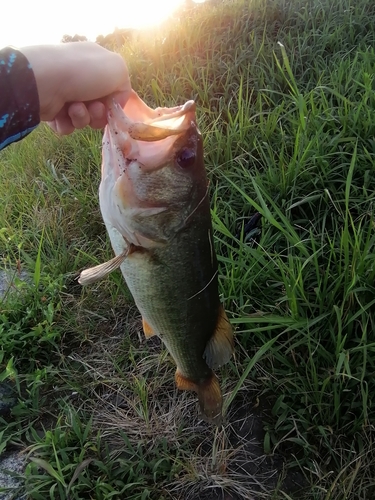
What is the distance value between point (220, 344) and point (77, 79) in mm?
1133

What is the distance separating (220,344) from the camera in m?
1.85

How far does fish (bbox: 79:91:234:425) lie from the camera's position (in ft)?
5.24

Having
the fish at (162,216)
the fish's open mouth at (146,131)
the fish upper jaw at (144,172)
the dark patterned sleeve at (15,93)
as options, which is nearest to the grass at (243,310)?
the fish at (162,216)

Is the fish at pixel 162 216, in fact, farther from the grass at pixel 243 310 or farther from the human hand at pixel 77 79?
the grass at pixel 243 310

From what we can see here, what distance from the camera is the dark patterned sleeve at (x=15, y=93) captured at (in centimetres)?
147

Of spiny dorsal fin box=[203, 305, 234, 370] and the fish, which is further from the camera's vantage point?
spiny dorsal fin box=[203, 305, 234, 370]

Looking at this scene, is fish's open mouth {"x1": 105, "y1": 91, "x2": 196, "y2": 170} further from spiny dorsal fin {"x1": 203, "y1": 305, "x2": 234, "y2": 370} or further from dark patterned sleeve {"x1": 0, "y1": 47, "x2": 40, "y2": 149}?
spiny dorsal fin {"x1": 203, "y1": 305, "x2": 234, "y2": 370}

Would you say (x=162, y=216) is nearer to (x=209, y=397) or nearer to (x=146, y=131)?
(x=146, y=131)

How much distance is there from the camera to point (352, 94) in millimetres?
3029

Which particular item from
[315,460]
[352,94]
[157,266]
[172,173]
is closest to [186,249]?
[157,266]

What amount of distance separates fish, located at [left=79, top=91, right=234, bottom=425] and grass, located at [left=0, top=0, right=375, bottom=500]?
0.50 meters

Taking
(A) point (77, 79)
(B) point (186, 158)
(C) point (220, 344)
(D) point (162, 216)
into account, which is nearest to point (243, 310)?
(C) point (220, 344)

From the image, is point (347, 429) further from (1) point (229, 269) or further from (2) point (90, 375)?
(2) point (90, 375)

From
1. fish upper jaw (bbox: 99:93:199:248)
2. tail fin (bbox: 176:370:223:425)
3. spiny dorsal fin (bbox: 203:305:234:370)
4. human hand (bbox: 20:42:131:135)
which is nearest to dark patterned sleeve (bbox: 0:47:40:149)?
human hand (bbox: 20:42:131:135)
